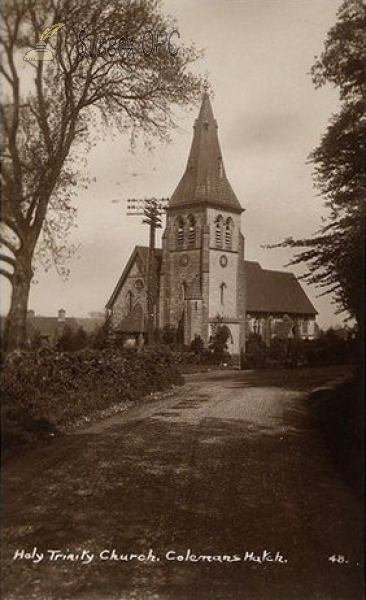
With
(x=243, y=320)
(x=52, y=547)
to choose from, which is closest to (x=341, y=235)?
(x=52, y=547)

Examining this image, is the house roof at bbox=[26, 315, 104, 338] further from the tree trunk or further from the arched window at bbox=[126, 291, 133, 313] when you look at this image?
the arched window at bbox=[126, 291, 133, 313]

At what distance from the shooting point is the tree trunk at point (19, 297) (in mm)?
5961

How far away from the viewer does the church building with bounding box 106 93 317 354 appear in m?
7.84

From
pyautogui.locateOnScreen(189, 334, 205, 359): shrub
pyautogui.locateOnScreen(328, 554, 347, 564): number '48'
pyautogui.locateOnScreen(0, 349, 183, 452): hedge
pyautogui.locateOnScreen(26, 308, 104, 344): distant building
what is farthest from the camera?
pyautogui.locateOnScreen(189, 334, 205, 359): shrub

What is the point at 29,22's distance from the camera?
5770mm

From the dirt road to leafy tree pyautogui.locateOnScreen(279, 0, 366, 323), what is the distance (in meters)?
1.42

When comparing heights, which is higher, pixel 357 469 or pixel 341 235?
pixel 341 235

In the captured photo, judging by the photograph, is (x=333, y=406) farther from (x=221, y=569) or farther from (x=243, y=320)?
(x=243, y=320)

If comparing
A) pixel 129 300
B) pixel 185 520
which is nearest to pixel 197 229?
pixel 129 300

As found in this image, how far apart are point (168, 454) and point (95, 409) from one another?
3588 mm

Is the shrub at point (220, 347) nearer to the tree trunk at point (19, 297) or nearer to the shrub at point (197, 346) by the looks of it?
the shrub at point (197, 346)

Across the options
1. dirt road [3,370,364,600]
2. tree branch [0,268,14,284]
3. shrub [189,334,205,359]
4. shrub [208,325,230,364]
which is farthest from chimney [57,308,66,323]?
shrub [189,334,205,359]

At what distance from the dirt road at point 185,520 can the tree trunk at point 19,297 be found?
1903mm

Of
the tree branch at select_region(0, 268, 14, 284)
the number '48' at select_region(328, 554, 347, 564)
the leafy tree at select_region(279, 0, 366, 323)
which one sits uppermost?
the leafy tree at select_region(279, 0, 366, 323)
